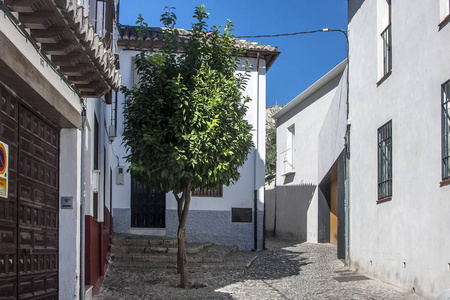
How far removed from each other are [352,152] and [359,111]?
1.12 meters

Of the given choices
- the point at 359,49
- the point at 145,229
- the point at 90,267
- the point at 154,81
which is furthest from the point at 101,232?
the point at 359,49

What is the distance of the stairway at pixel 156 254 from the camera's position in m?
12.9

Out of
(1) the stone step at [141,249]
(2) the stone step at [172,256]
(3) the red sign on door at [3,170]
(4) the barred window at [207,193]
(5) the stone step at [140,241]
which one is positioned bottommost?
(2) the stone step at [172,256]

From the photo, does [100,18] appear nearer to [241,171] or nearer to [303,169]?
[241,171]

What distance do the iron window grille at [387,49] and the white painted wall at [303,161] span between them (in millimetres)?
4562

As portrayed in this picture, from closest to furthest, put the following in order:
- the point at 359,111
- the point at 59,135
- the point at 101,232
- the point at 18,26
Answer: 1. the point at 18,26
2. the point at 59,135
3. the point at 101,232
4. the point at 359,111

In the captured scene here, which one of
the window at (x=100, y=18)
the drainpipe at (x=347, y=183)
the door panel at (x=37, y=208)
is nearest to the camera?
the door panel at (x=37, y=208)

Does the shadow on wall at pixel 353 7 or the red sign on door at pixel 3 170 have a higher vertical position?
the shadow on wall at pixel 353 7

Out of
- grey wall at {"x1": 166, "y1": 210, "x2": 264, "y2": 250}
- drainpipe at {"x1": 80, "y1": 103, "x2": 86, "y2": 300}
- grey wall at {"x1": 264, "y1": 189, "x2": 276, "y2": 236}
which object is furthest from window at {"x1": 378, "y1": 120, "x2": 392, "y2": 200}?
grey wall at {"x1": 264, "y1": 189, "x2": 276, "y2": 236}

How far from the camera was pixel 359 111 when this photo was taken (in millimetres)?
12617

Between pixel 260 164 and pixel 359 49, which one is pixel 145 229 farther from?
pixel 359 49

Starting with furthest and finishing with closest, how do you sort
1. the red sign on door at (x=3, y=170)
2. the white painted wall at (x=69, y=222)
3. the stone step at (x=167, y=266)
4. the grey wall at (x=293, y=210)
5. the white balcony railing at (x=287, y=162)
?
the white balcony railing at (x=287, y=162), the grey wall at (x=293, y=210), the stone step at (x=167, y=266), the white painted wall at (x=69, y=222), the red sign on door at (x=3, y=170)

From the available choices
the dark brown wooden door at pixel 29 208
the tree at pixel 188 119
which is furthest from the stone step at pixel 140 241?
the dark brown wooden door at pixel 29 208

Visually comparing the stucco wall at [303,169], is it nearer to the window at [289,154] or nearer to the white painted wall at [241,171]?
the window at [289,154]
